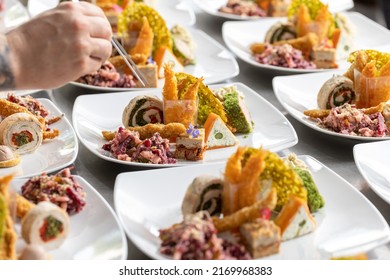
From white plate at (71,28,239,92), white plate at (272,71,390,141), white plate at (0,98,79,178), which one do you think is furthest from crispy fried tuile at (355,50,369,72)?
white plate at (0,98,79,178)

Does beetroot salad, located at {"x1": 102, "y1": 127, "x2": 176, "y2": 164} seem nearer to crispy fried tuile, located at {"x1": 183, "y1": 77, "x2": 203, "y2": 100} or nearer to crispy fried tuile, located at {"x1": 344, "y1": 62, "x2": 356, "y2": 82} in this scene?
crispy fried tuile, located at {"x1": 183, "y1": 77, "x2": 203, "y2": 100}

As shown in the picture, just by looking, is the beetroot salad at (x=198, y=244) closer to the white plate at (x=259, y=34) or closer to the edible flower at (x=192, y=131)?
the edible flower at (x=192, y=131)

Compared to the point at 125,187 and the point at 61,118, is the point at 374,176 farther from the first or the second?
the point at 61,118

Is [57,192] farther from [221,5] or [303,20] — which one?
[221,5]

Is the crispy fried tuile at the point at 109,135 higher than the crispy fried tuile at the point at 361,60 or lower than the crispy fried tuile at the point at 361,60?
lower

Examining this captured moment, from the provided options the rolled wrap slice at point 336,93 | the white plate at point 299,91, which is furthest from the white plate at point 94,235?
the rolled wrap slice at point 336,93
